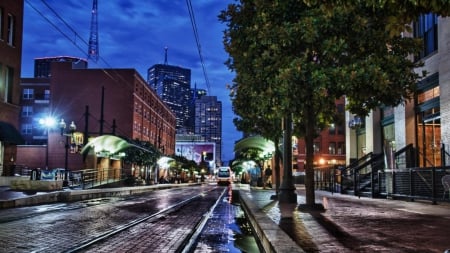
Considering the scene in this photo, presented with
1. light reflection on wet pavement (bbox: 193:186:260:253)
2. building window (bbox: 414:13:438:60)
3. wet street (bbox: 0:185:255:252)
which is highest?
building window (bbox: 414:13:438:60)

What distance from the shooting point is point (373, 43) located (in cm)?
1315

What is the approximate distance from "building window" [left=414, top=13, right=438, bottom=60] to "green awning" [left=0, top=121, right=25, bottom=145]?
2799 centimetres

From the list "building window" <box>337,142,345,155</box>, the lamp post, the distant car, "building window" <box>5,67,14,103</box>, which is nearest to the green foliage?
"building window" <box>5,67,14,103</box>

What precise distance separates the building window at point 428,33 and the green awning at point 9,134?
91.8 ft

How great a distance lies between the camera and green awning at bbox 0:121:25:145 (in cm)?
3588

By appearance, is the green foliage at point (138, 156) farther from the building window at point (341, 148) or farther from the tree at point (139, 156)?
the building window at point (341, 148)

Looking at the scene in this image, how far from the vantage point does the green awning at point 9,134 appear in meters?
35.9

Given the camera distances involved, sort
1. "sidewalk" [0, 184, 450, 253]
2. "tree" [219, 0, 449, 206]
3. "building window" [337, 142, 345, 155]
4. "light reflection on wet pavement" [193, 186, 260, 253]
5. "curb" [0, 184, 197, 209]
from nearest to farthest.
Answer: "sidewalk" [0, 184, 450, 253] < "light reflection on wet pavement" [193, 186, 260, 253] < "tree" [219, 0, 449, 206] < "curb" [0, 184, 197, 209] < "building window" [337, 142, 345, 155]

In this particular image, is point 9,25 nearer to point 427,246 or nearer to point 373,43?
point 373,43

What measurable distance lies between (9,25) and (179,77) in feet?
245

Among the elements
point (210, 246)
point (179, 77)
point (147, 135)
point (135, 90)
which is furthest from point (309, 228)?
point (179, 77)

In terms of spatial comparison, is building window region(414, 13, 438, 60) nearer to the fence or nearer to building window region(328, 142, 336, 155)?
the fence

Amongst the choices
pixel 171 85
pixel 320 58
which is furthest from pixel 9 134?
pixel 171 85

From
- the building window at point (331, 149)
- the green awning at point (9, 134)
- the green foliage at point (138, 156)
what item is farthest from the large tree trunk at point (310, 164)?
the building window at point (331, 149)
